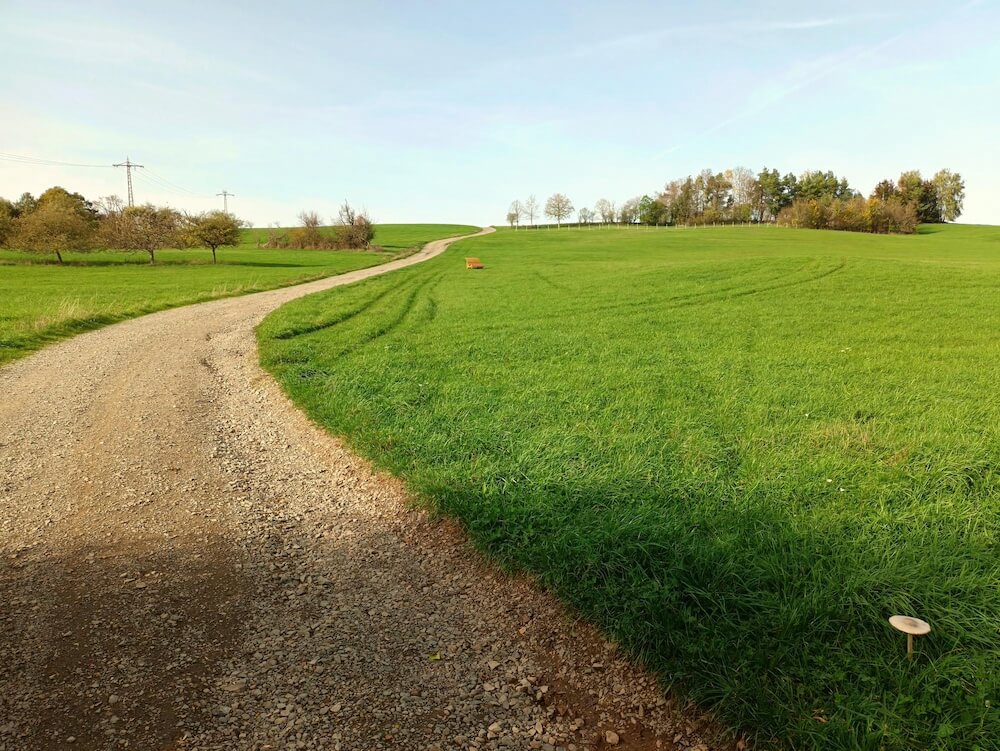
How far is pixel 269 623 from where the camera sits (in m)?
4.06

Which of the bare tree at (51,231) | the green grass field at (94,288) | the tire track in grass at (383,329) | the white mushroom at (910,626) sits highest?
the bare tree at (51,231)

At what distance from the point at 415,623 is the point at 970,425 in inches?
299

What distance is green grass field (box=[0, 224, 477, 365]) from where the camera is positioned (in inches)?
631

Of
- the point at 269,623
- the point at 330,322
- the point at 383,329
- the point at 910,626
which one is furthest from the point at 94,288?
the point at 910,626

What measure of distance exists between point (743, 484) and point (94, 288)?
36.6 m

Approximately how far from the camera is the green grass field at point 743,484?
3.35m

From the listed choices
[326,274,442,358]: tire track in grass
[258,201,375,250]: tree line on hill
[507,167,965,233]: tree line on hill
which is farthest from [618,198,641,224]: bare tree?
[326,274,442,358]: tire track in grass

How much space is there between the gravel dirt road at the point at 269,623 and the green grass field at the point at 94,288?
31.5ft

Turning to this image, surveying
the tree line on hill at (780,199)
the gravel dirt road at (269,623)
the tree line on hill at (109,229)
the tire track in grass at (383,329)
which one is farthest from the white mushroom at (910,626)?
the tree line on hill at (780,199)

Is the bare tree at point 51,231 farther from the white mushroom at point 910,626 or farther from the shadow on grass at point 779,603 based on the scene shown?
the white mushroom at point 910,626

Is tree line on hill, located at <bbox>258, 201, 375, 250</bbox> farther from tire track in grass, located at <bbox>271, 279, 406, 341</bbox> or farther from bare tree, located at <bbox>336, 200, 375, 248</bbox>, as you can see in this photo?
tire track in grass, located at <bbox>271, 279, 406, 341</bbox>

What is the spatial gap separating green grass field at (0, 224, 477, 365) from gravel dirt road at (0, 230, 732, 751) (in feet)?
31.5

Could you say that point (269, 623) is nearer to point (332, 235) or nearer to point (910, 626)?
point (910, 626)

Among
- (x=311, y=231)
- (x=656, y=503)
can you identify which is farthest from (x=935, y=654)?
(x=311, y=231)
